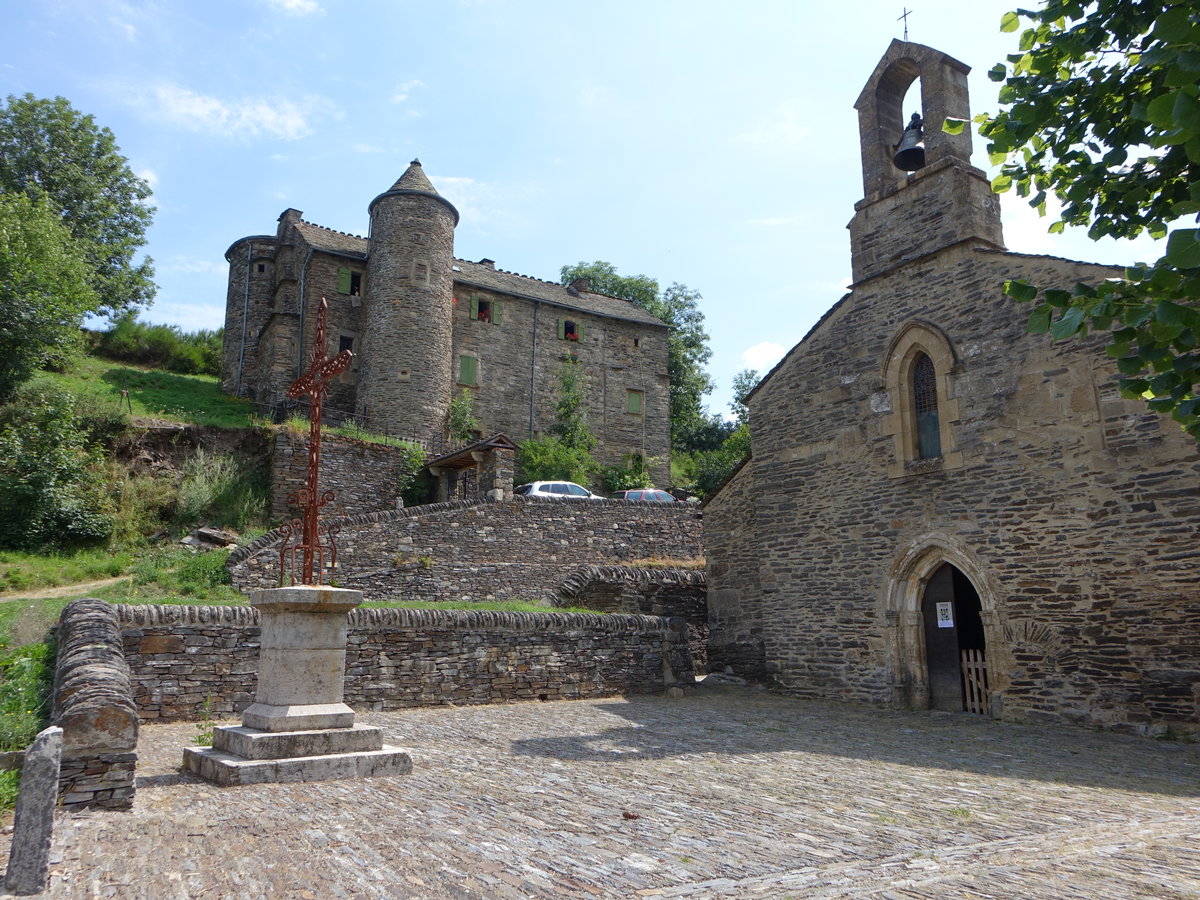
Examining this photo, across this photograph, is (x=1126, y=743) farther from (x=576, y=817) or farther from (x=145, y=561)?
(x=145, y=561)

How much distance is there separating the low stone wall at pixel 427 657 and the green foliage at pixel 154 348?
27671 mm

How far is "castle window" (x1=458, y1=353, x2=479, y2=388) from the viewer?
32.0 m

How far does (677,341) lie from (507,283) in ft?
42.6

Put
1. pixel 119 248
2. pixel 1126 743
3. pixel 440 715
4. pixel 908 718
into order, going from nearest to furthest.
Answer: pixel 1126 743, pixel 440 715, pixel 908 718, pixel 119 248

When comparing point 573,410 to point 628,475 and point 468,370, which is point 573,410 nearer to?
point 628,475

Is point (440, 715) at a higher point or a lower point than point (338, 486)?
lower

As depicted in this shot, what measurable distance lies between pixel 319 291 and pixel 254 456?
31.4ft

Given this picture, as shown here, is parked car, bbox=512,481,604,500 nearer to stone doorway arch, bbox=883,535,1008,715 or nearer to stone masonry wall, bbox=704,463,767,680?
stone masonry wall, bbox=704,463,767,680

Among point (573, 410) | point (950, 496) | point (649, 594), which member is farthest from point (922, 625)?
point (573, 410)

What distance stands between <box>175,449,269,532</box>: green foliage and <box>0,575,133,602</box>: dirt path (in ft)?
14.0

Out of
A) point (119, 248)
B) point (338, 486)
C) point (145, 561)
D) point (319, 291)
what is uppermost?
point (119, 248)

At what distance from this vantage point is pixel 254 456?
77.4 feet

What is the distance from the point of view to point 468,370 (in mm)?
32156

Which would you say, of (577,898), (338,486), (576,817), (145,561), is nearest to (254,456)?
(338,486)
